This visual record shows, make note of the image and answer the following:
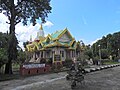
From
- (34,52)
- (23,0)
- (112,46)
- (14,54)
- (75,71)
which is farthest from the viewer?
(112,46)

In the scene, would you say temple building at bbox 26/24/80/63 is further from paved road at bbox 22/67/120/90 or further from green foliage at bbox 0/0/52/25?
paved road at bbox 22/67/120/90

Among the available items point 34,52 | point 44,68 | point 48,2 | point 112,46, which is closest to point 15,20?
point 48,2

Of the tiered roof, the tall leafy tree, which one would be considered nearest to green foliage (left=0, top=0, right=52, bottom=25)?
the tall leafy tree

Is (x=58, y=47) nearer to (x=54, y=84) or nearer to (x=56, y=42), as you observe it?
(x=56, y=42)

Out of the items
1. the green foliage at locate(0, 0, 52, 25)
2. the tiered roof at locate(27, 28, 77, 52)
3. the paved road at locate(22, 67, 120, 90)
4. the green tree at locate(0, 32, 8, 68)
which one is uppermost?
the green foliage at locate(0, 0, 52, 25)

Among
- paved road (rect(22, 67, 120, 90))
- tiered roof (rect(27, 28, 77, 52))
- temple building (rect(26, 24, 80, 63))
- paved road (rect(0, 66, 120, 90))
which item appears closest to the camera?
paved road (rect(22, 67, 120, 90))

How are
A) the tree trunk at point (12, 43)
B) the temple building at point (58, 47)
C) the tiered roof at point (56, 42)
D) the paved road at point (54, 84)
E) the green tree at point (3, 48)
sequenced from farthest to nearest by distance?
the temple building at point (58, 47) → the tiered roof at point (56, 42) → the tree trunk at point (12, 43) → the green tree at point (3, 48) → the paved road at point (54, 84)

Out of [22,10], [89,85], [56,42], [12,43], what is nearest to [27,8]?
[22,10]

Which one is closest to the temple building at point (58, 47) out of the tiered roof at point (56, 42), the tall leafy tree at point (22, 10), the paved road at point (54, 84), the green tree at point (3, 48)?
the tiered roof at point (56, 42)

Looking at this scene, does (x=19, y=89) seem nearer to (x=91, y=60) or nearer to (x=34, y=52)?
(x=34, y=52)

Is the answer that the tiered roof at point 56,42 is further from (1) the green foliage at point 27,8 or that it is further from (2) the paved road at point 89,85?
(2) the paved road at point 89,85

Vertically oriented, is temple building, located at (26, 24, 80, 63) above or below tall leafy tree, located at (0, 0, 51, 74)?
below

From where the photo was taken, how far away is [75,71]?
11.0 meters

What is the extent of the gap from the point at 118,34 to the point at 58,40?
45.1 m
